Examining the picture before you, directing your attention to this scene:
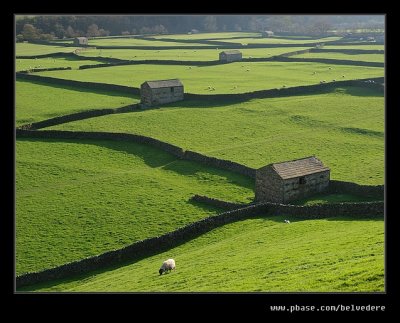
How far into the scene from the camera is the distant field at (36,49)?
11838 centimetres

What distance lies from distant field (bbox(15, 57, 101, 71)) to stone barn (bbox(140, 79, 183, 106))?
32.9 metres

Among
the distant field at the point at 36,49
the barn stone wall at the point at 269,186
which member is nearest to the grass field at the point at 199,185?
→ the barn stone wall at the point at 269,186

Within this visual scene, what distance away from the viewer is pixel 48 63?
4090 inches

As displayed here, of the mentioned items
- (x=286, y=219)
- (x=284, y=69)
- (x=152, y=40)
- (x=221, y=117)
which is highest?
(x=152, y=40)

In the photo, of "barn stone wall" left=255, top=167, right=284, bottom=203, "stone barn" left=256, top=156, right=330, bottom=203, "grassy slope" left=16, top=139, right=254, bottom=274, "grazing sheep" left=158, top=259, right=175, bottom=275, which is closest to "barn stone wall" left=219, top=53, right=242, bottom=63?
"grassy slope" left=16, top=139, right=254, bottom=274

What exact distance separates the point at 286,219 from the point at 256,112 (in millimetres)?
31887

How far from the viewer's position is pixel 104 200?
132ft

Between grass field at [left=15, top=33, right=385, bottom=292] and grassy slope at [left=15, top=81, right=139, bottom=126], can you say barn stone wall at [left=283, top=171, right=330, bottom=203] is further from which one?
grassy slope at [left=15, top=81, right=139, bottom=126]

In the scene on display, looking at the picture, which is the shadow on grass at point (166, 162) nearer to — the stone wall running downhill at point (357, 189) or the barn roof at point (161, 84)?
the stone wall running downhill at point (357, 189)

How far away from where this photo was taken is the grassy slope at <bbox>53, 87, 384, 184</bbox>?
48969mm

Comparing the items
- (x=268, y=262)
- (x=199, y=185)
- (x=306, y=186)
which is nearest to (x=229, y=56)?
(x=199, y=185)
